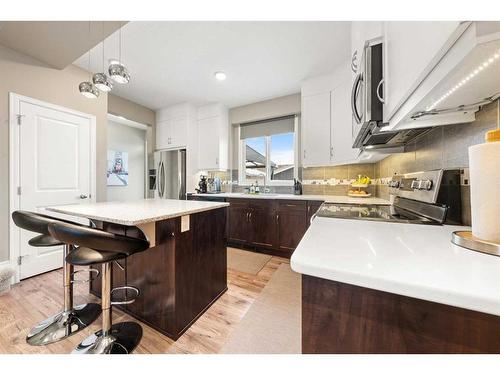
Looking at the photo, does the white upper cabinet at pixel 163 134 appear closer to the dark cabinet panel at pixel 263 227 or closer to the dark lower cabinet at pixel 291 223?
the dark cabinet panel at pixel 263 227

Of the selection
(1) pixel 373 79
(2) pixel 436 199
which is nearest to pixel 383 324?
(2) pixel 436 199

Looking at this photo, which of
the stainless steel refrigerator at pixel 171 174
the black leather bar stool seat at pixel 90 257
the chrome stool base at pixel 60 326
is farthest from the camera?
the stainless steel refrigerator at pixel 171 174

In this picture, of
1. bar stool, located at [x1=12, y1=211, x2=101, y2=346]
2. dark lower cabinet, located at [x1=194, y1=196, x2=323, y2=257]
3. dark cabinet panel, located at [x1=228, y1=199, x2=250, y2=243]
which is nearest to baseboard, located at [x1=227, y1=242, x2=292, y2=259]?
dark lower cabinet, located at [x1=194, y1=196, x2=323, y2=257]

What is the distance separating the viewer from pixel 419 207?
1122 mm

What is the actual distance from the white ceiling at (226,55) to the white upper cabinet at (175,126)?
44cm

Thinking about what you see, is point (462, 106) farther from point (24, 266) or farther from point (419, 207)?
point (24, 266)

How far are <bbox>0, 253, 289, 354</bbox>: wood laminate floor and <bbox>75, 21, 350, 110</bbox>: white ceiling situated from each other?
261cm

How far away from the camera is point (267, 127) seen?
3711mm

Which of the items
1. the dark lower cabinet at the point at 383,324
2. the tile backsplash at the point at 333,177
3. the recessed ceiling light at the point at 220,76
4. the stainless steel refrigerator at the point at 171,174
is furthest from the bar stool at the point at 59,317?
the tile backsplash at the point at 333,177

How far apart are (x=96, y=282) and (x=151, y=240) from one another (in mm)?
1144

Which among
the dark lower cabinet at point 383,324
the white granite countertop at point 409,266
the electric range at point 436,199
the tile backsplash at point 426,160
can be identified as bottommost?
the dark lower cabinet at point 383,324

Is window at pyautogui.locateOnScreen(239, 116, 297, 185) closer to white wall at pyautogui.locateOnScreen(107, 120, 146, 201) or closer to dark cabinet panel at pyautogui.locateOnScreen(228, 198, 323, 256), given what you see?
dark cabinet panel at pyautogui.locateOnScreen(228, 198, 323, 256)

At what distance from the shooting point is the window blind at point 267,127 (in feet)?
11.5
